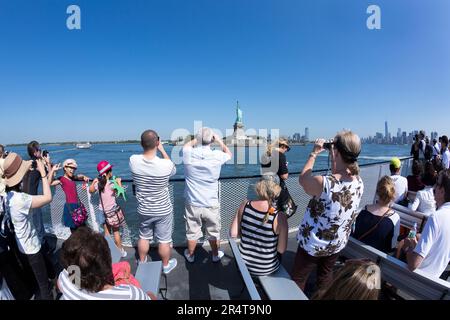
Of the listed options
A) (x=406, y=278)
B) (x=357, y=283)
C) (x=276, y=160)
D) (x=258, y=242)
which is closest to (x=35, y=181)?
(x=258, y=242)

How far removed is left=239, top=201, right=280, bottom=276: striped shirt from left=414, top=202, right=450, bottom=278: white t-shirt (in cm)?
114

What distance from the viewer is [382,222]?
2324mm

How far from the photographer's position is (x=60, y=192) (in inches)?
153

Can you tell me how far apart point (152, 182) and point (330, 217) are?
1931mm

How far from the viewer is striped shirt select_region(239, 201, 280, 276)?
212 centimetres

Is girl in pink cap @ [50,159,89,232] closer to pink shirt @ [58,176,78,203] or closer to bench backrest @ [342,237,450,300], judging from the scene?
pink shirt @ [58,176,78,203]

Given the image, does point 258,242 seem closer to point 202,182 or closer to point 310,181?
point 310,181
